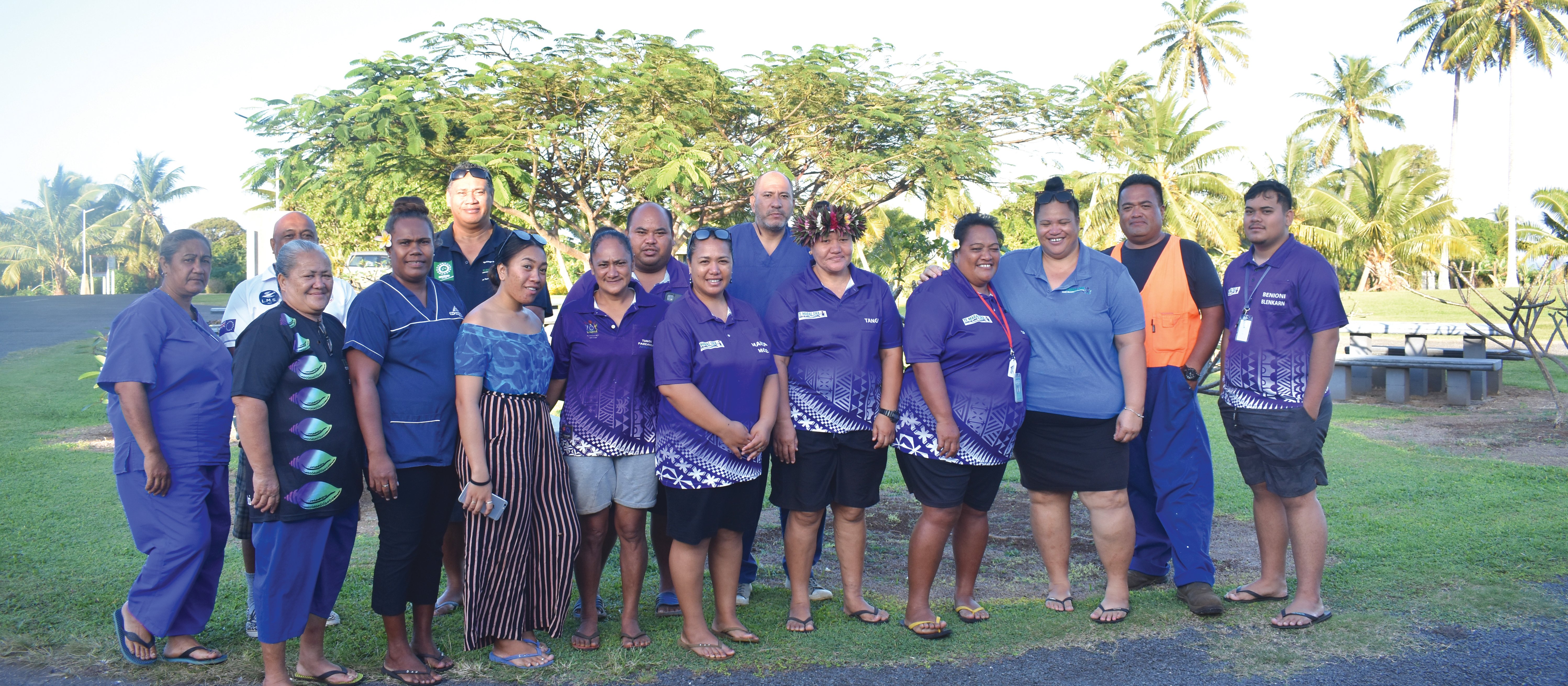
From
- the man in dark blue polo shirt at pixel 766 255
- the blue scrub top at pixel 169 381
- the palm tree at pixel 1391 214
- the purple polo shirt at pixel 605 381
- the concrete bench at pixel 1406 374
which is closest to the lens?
the blue scrub top at pixel 169 381

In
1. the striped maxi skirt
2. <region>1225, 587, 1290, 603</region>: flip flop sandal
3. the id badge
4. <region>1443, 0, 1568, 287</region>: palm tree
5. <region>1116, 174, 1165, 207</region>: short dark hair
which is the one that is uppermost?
<region>1443, 0, 1568, 287</region>: palm tree

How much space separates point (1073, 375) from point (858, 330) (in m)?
0.99

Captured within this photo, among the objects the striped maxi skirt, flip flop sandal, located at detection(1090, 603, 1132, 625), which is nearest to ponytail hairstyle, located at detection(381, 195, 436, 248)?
the striped maxi skirt

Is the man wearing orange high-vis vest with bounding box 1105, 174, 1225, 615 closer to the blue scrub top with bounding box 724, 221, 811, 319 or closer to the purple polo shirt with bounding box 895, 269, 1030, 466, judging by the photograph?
the purple polo shirt with bounding box 895, 269, 1030, 466

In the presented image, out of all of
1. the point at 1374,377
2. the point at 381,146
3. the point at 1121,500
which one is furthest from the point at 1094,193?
the point at 1121,500

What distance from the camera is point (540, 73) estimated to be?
16203mm

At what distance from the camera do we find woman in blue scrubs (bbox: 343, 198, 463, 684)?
371 cm

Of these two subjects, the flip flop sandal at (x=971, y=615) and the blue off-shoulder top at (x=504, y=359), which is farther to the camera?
the flip flop sandal at (x=971, y=615)

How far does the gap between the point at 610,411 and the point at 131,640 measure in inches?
84.1

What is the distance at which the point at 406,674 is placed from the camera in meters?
3.81

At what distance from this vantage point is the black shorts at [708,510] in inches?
159

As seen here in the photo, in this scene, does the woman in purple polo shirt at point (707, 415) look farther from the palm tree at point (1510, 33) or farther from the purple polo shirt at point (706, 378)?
the palm tree at point (1510, 33)

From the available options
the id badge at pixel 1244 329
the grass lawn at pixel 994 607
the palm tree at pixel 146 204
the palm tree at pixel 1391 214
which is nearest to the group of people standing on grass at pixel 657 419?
the id badge at pixel 1244 329

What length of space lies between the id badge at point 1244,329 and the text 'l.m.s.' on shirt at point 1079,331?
57cm
